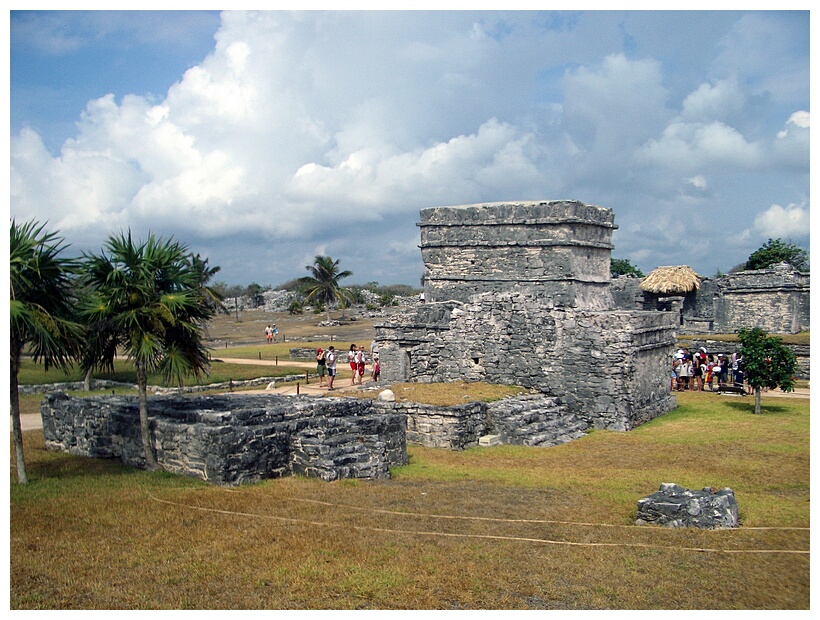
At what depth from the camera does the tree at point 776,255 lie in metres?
55.0

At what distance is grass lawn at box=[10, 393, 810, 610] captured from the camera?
6.48 meters

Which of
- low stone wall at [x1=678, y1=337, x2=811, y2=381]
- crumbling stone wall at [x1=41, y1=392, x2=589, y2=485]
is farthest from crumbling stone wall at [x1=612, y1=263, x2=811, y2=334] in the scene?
crumbling stone wall at [x1=41, y1=392, x2=589, y2=485]

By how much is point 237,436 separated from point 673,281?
1234 inches

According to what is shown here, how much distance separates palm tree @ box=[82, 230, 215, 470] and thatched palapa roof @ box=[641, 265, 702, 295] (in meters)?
30.2

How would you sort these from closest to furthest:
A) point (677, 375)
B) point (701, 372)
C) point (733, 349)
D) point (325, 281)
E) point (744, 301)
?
1. point (701, 372)
2. point (677, 375)
3. point (733, 349)
4. point (744, 301)
5. point (325, 281)

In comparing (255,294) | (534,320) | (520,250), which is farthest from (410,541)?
(255,294)

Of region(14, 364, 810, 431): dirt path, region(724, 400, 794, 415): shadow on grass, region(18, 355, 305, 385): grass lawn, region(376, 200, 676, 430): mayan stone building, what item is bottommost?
region(724, 400, 794, 415): shadow on grass

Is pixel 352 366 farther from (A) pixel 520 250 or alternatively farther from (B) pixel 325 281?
(B) pixel 325 281

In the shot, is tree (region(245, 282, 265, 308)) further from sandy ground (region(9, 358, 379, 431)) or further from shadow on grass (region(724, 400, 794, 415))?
shadow on grass (region(724, 400, 794, 415))

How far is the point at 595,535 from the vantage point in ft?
27.7

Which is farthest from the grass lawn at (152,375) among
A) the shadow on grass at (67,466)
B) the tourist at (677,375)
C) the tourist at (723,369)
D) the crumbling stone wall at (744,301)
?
the crumbling stone wall at (744,301)

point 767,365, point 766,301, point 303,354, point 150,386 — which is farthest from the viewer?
point 766,301

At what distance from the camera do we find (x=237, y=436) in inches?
432

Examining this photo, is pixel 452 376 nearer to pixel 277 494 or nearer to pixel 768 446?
pixel 768 446
